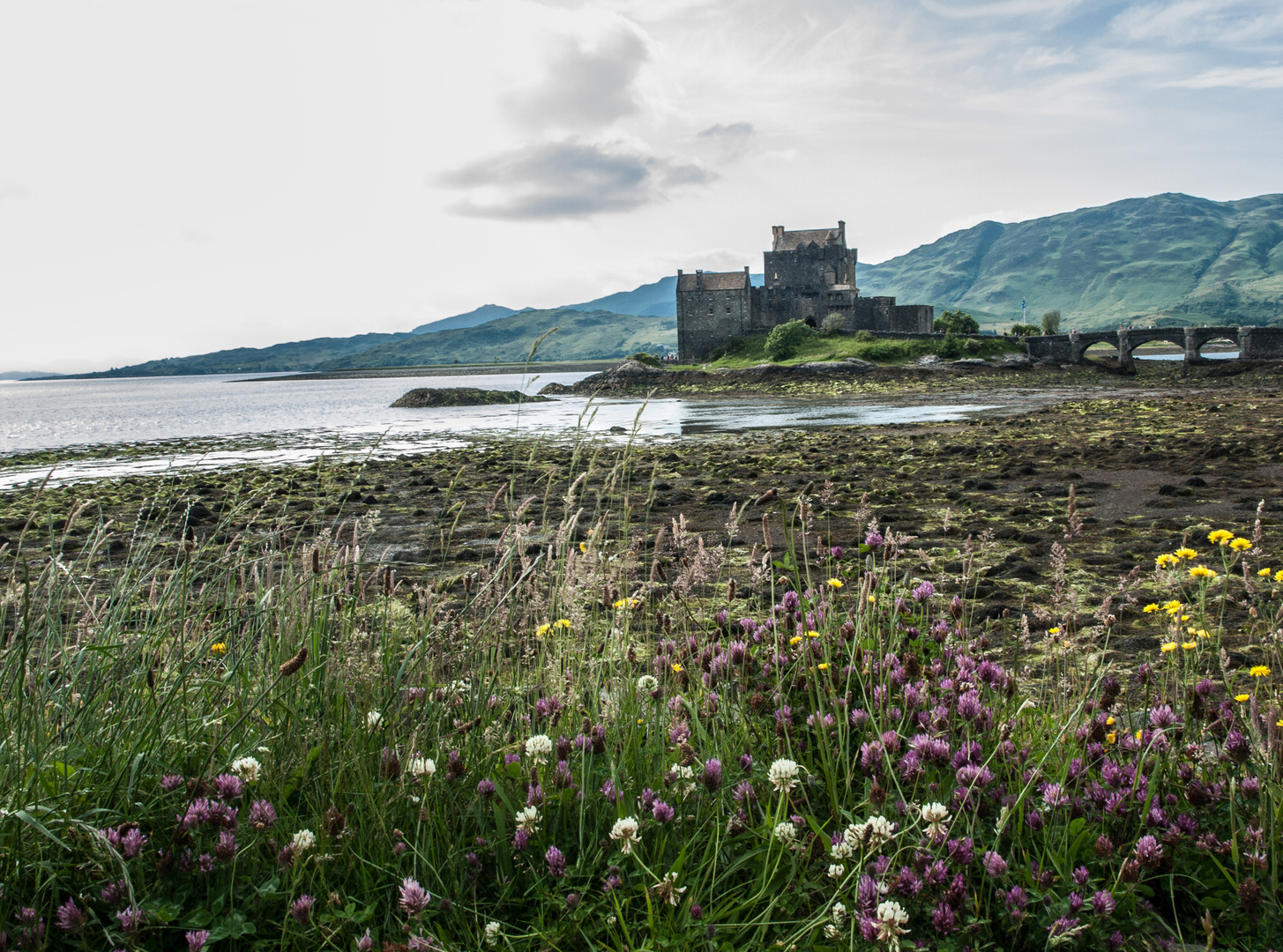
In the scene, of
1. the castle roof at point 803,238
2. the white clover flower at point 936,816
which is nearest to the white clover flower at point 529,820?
the white clover flower at point 936,816

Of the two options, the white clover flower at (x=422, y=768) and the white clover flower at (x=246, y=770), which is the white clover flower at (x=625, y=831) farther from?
the white clover flower at (x=246, y=770)

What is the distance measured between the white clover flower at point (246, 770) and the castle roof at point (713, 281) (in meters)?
91.8

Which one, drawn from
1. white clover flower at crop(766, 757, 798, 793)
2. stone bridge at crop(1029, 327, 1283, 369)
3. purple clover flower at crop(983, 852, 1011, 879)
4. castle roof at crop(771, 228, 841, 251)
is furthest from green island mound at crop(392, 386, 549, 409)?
purple clover flower at crop(983, 852, 1011, 879)

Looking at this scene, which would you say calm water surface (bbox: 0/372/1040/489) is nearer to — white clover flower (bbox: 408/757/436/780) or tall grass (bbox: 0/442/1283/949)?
Answer: tall grass (bbox: 0/442/1283/949)

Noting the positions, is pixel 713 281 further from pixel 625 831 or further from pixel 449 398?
pixel 625 831

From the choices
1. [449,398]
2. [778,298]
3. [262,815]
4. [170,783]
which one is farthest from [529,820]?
[778,298]

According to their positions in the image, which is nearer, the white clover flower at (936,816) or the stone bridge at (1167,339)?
the white clover flower at (936,816)

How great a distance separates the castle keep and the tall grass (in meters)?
88.5

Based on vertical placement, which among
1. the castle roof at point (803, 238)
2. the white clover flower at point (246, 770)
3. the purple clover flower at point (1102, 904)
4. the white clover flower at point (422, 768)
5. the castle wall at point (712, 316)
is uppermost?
the castle roof at point (803, 238)

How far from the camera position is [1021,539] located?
9.27m

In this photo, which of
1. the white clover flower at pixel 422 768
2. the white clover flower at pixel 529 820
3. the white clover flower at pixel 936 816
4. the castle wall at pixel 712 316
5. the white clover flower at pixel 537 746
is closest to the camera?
the white clover flower at pixel 936 816

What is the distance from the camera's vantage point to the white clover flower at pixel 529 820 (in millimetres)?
2471

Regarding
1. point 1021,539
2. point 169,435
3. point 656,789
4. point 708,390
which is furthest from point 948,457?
point 708,390

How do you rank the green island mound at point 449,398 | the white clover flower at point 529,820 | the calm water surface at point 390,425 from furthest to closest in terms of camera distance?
the green island mound at point 449,398
the calm water surface at point 390,425
the white clover flower at point 529,820
